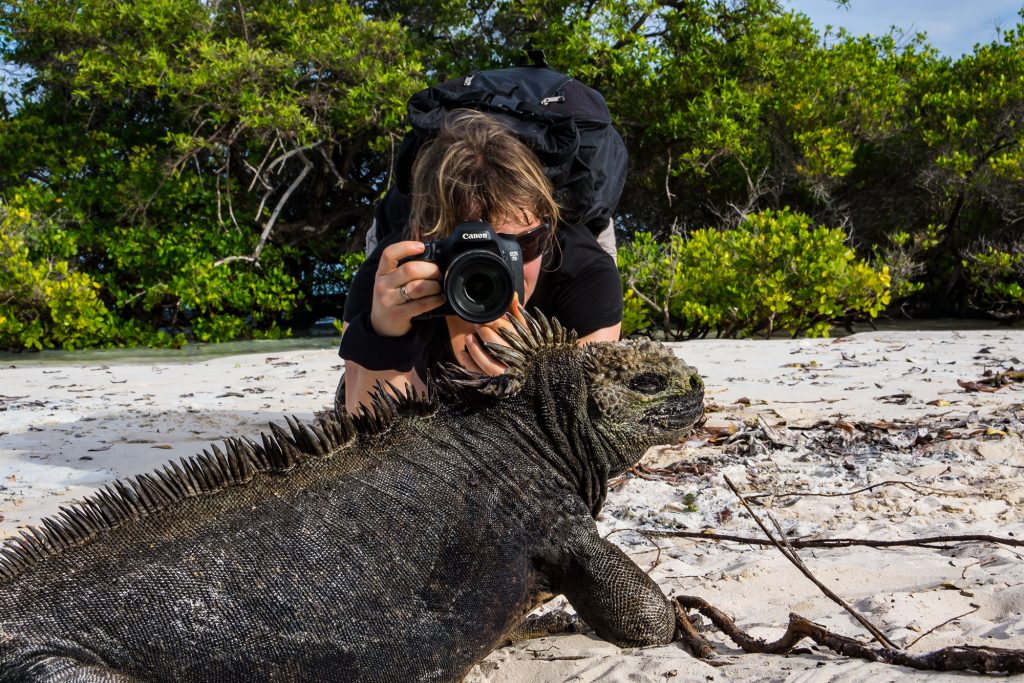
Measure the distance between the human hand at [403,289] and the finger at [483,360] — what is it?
0.70 ft

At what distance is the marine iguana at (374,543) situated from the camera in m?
1.64

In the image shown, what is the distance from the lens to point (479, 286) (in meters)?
2.37

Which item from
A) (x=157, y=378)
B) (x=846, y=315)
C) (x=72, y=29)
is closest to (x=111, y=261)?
(x=72, y=29)

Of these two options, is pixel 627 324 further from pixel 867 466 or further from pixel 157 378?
pixel 867 466

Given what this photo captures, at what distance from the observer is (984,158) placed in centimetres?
1130

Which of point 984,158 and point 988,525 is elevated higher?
point 984,158

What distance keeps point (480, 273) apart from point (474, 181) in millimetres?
468

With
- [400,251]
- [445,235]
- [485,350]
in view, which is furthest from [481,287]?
[445,235]

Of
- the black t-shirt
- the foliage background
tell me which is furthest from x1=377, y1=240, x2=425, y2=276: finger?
the foliage background

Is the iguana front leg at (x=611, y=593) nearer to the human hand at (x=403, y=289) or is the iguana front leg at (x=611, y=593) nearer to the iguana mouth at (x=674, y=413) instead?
the iguana mouth at (x=674, y=413)

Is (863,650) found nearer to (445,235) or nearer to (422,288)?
(422,288)

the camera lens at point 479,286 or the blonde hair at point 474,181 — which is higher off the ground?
the blonde hair at point 474,181

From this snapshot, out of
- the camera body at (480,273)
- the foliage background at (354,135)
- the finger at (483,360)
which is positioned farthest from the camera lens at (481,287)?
the foliage background at (354,135)

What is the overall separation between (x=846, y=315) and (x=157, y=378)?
7.74 m
